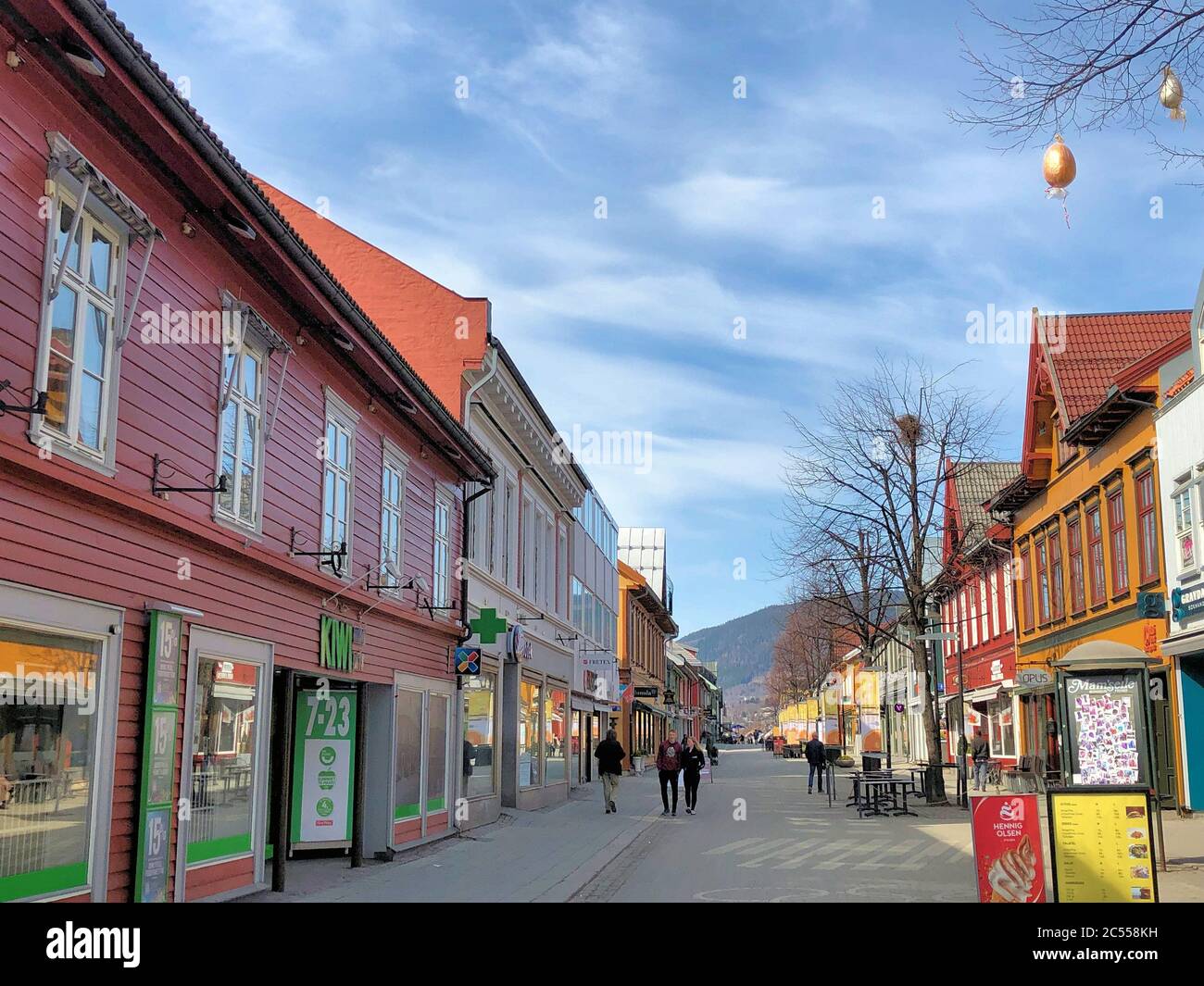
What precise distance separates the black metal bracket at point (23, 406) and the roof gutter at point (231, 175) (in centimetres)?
233

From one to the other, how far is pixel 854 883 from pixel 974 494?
30.9m

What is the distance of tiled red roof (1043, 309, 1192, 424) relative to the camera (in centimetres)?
2894

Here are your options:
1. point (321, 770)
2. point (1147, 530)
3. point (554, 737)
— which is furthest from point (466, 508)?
point (1147, 530)

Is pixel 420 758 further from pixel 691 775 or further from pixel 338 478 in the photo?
pixel 691 775

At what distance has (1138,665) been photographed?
13812mm

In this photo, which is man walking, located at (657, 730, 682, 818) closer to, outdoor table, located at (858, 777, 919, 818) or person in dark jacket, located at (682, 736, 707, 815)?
person in dark jacket, located at (682, 736, 707, 815)

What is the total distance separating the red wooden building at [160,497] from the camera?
25.7 ft

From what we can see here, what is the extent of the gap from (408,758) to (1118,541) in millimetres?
16485

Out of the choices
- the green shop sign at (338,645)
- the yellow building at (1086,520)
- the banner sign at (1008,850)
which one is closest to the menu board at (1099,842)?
the banner sign at (1008,850)

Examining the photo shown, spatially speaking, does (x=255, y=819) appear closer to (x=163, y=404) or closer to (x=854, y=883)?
(x=163, y=404)

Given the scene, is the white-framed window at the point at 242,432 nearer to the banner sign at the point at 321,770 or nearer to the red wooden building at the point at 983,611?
the banner sign at the point at 321,770

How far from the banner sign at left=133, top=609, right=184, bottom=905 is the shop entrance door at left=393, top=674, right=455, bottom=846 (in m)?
6.70
